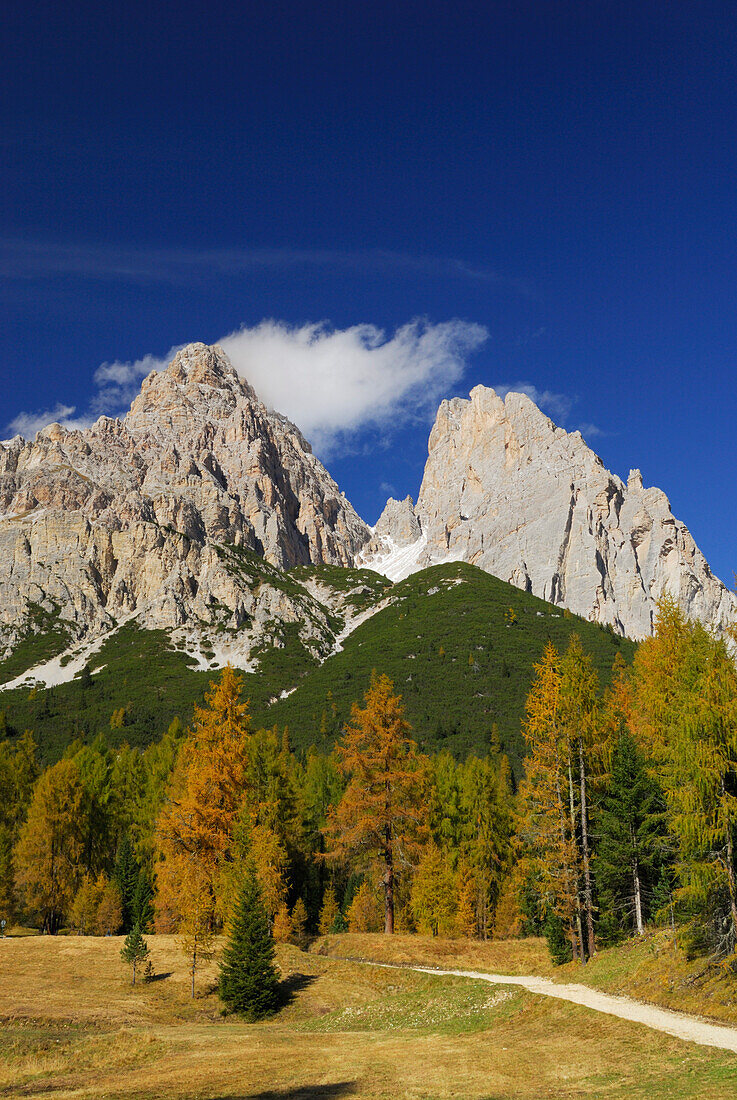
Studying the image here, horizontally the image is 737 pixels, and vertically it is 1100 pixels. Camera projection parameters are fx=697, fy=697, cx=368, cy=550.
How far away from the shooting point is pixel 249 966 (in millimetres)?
27391

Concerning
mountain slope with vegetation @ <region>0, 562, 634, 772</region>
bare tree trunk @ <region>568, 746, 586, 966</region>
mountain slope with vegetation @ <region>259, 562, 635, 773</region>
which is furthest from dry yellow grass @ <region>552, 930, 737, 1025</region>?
mountain slope with vegetation @ <region>0, 562, 634, 772</region>

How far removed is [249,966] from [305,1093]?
13.9 meters

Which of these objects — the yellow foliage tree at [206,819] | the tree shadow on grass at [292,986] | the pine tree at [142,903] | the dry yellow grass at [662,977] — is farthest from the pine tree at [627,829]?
the pine tree at [142,903]

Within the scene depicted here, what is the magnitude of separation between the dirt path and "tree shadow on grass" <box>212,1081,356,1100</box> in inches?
302

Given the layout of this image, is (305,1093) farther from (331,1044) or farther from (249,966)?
(249,966)

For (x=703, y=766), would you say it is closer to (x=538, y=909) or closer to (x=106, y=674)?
(x=538, y=909)

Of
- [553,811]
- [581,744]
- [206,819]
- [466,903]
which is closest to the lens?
[581,744]

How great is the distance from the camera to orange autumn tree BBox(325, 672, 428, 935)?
35844mm

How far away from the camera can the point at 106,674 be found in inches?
7003

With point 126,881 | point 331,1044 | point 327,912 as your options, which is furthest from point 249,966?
point 327,912

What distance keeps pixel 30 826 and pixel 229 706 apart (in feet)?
88.7

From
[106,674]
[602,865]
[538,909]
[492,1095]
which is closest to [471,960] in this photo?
[602,865]

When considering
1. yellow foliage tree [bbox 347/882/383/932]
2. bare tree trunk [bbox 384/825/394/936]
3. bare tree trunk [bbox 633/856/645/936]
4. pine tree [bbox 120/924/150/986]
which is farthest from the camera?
yellow foliage tree [bbox 347/882/383/932]

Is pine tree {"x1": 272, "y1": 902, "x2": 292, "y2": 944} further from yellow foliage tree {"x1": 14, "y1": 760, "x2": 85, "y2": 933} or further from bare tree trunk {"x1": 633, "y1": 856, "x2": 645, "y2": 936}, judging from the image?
yellow foliage tree {"x1": 14, "y1": 760, "x2": 85, "y2": 933}
